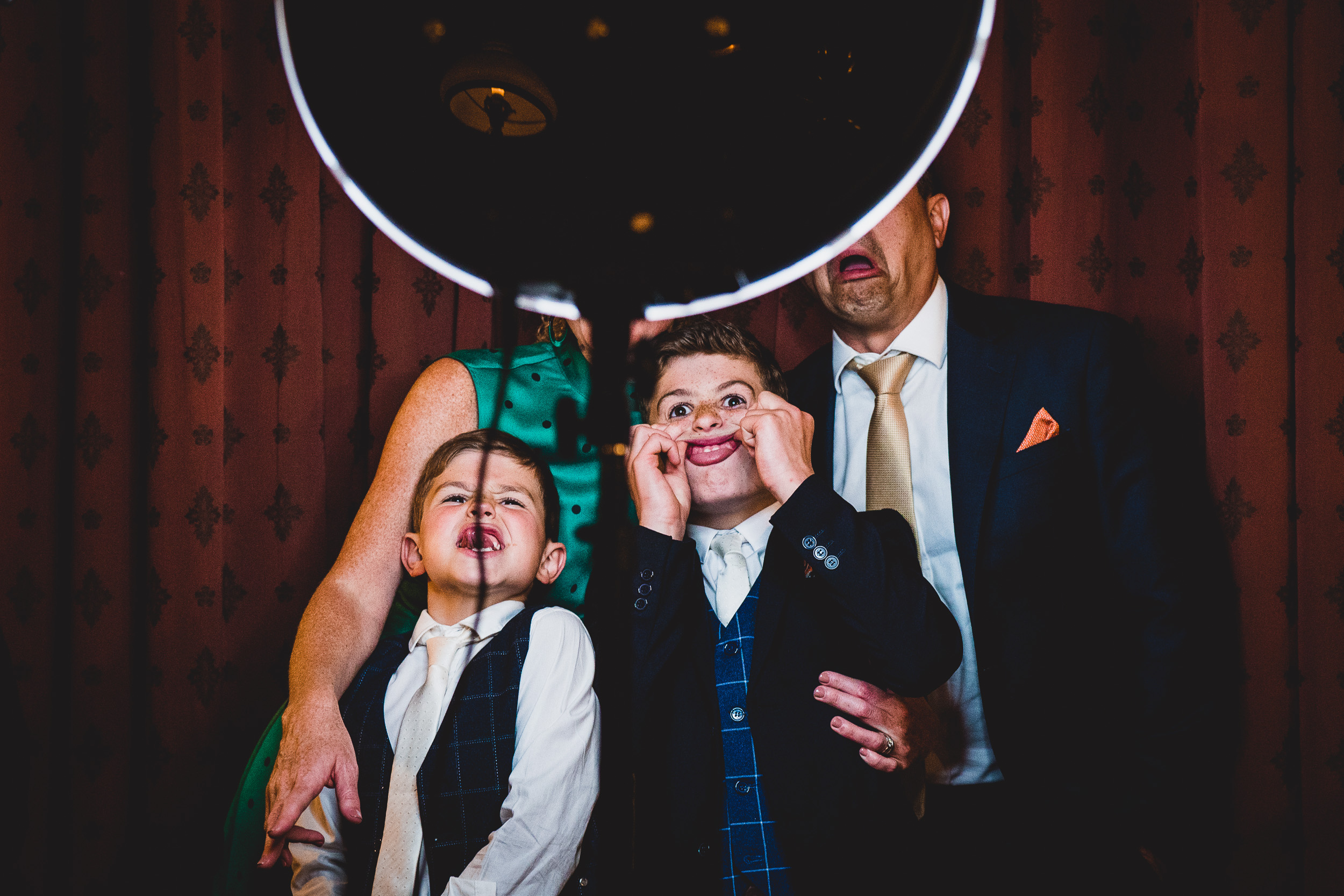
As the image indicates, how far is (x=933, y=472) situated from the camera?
1282 millimetres

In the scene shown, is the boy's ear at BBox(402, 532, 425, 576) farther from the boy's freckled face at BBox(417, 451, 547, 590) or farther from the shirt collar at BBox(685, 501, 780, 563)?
the shirt collar at BBox(685, 501, 780, 563)

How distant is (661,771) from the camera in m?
1.03

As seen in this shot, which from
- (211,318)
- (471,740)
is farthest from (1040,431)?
(211,318)

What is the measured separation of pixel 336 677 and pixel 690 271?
87cm

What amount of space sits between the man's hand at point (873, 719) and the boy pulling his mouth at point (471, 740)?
311 mm

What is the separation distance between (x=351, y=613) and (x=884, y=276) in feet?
3.26

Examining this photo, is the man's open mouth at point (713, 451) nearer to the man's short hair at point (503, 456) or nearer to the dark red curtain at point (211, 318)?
the man's short hair at point (503, 456)

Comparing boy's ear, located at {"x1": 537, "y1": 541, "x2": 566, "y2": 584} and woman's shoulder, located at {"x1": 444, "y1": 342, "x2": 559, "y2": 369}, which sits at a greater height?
woman's shoulder, located at {"x1": 444, "y1": 342, "x2": 559, "y2": 369}

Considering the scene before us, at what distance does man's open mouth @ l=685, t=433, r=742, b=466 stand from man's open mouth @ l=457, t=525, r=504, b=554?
0.98ft

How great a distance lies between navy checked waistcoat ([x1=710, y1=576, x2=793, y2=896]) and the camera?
3.34ft

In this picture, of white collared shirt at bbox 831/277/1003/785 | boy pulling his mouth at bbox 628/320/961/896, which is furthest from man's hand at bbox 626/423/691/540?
white collared shirt at bbox 831/277/1003/785

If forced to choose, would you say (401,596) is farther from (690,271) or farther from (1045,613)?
(1045,613)

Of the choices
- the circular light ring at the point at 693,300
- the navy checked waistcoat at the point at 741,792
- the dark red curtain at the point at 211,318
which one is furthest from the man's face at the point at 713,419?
the circular light ring at the point at 693,300

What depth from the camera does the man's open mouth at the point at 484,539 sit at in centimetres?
112
